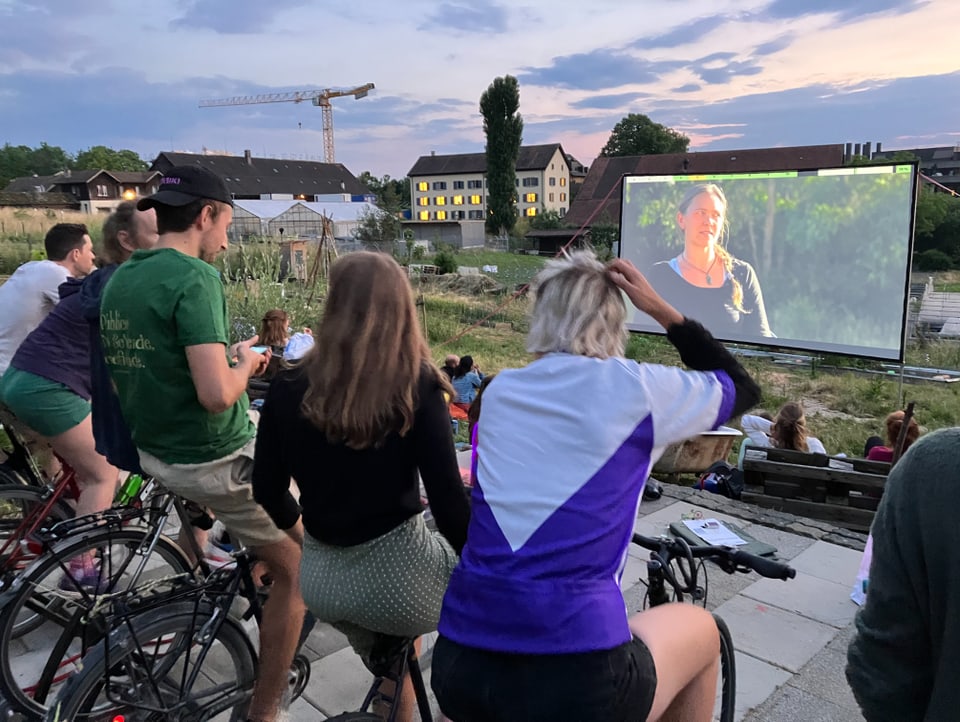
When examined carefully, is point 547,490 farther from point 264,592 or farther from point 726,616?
point 726,616

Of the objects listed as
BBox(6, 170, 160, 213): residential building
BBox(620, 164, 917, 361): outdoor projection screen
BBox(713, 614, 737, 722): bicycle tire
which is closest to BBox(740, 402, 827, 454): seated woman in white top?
BBox(620, 164, 917, 361): outdoor projection screen

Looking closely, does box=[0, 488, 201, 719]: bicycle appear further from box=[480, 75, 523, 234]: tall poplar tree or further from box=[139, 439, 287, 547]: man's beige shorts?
box=[480, 75, 523, 234]: tall poplar tree

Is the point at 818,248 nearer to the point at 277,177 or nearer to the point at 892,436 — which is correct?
the point at 892,436

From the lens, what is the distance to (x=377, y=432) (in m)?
1.72

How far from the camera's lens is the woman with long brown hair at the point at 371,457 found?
5.73 ft

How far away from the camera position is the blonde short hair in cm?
167

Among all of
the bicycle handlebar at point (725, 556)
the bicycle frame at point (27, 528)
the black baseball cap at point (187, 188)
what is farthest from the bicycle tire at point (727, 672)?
the bicycle frame at point (27, 528)

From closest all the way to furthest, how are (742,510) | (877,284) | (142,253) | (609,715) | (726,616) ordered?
(609,715), (142,253), (726,616), (742,510), (877,284)

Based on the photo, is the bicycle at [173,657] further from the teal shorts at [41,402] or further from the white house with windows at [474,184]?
the white house with windows at [474,184]

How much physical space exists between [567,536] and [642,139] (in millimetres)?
64570

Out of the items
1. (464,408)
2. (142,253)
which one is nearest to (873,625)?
(142,253)

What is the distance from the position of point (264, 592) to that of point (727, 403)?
1665 mm

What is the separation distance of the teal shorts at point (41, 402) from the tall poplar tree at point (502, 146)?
48.7 metres

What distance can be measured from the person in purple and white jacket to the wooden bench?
4.24 meters
